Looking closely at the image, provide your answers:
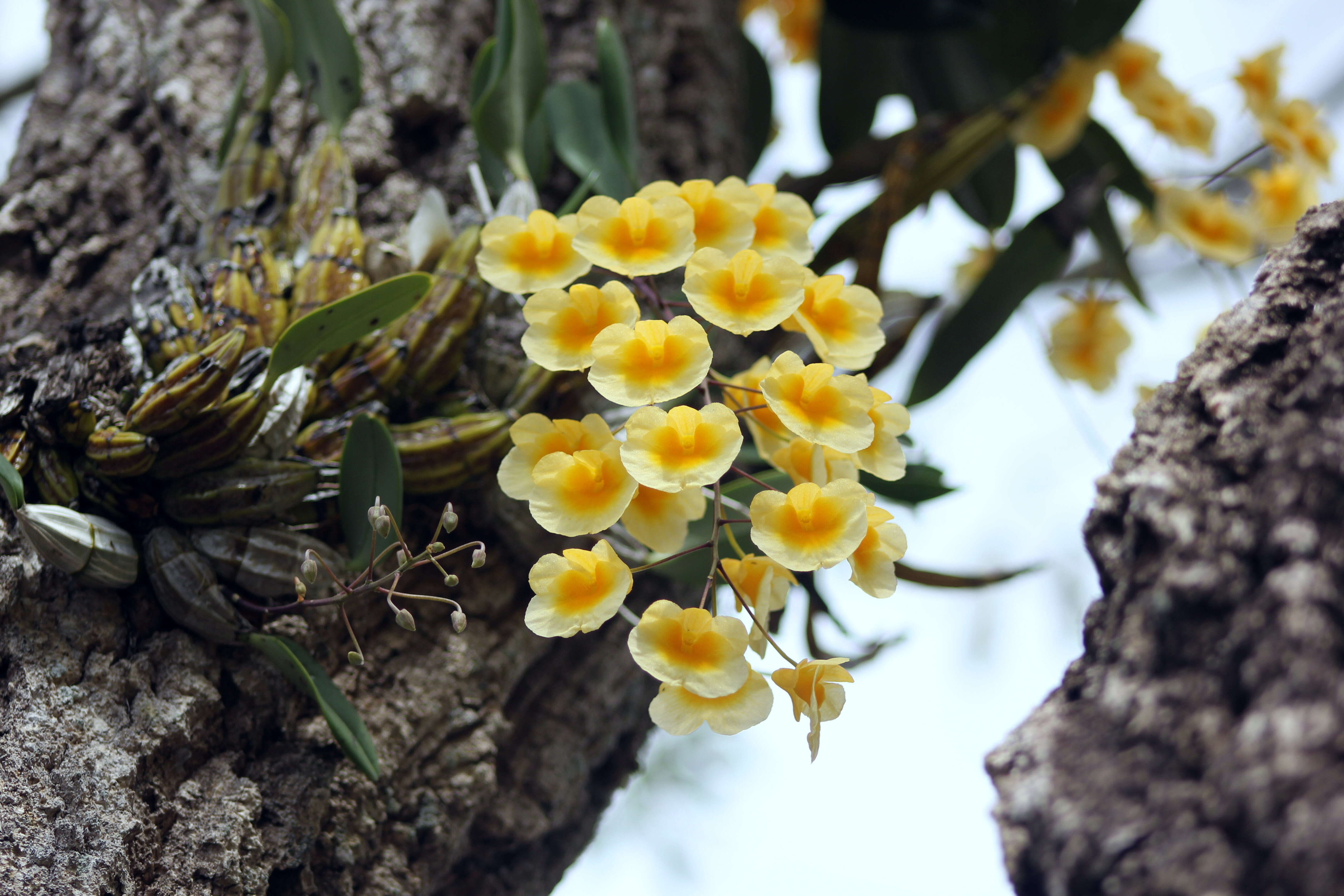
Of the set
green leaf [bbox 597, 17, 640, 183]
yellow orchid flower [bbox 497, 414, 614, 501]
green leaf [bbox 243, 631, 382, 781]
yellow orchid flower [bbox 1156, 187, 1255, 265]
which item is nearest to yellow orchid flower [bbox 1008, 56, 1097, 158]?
yellow orchid flower [bbox 1156, 187, 1255, 265]

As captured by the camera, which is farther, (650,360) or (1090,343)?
(1090,343)

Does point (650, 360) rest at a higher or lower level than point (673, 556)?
higher

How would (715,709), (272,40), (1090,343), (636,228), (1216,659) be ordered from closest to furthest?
(1216,659) → (715,709) → (636,228) → (272,40) → (1090,343)

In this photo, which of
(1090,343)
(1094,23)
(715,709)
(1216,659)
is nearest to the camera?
(1216,659)

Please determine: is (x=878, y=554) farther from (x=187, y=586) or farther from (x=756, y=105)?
(x=756, y=105)

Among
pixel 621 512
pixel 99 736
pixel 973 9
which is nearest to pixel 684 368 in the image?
pixel 621 512

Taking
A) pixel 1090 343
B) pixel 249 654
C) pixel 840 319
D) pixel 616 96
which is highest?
pixel 616 96

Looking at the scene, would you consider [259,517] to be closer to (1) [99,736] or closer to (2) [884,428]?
(1) [99,736]

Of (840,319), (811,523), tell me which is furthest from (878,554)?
(840,319)
